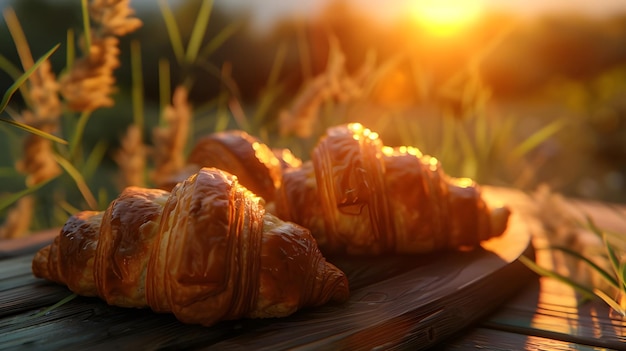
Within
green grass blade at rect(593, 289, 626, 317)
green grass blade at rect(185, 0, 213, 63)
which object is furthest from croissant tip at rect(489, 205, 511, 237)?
green grass blade at rect(185, 0, 213, 63)

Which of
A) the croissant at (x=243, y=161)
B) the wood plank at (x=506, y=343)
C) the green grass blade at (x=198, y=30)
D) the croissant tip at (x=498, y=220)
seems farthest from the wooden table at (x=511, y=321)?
the green grass blade at (x=198, y=30)

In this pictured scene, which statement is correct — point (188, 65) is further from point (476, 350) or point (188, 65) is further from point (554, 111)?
point (554, 111)

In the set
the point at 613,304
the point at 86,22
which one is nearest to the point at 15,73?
the point at 86,22

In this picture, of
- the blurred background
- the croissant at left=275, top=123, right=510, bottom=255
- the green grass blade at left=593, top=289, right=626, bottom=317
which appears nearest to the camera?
the green grass blade at left=593, top=289, right=626, bottom=317

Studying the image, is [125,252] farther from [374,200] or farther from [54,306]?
[374,200]

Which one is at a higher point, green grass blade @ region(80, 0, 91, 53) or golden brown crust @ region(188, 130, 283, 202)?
green grass blade @ region(80, 0, 91, 53)

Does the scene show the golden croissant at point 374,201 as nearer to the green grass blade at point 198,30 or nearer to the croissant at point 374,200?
the croissant at point 374,200

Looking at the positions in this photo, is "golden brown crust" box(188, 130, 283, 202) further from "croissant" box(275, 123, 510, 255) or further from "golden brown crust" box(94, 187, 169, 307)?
"golden brown crust" box(94, 187, 169, 307)
